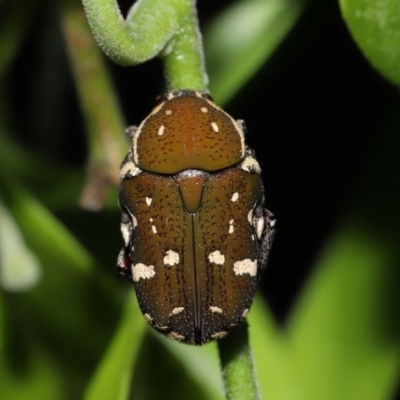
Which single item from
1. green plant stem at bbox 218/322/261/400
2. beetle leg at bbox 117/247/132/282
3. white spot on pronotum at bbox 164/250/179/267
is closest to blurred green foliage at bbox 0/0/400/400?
beetle leg at bbox 117/247/132/282

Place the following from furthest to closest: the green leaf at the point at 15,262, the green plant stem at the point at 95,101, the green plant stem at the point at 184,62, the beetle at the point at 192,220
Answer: the green plant stem at the point at 95,101 < the green leaf at the point at 15,262 < the beetle at the point at 192,220 < the green plant stem at the point at 184,62

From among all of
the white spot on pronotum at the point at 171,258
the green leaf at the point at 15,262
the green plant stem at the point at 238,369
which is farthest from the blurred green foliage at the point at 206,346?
the green plant stem at the point at 238,369

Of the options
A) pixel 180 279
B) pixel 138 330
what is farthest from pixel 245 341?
pixel 138 330

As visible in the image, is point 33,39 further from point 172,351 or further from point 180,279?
point 180,279

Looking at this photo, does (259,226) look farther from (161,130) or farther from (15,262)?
(15,262)

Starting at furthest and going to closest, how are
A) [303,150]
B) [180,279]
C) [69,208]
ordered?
[303,150] < [69,208] < [180,279]

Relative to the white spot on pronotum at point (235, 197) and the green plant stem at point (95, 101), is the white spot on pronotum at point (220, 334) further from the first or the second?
the green plant stem at point (95, 101)
